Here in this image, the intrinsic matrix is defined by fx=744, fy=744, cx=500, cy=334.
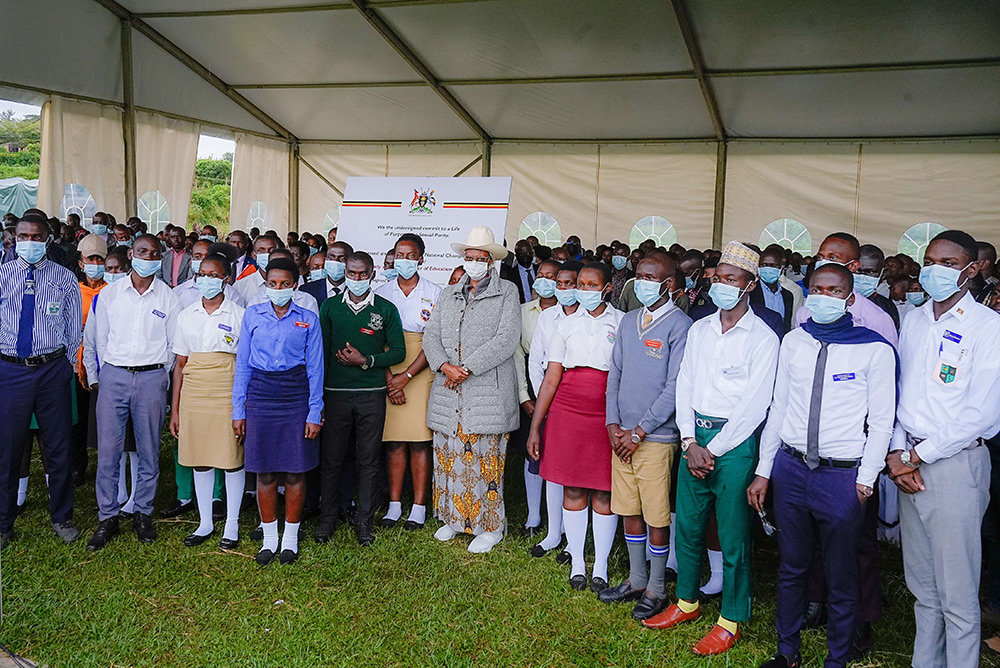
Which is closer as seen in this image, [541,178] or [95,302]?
[95,302]

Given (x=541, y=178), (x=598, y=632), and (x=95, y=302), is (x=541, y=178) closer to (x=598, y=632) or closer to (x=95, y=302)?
(x=95, y=302)

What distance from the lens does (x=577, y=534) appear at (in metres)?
4.25

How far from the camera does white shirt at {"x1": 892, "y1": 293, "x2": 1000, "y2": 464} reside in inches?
111

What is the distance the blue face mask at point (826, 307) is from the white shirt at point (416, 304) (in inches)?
102

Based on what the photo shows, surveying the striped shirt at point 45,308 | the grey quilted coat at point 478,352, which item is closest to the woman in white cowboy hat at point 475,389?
the grey quilted coat at point 478,352

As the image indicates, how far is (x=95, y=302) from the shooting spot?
4.59 m

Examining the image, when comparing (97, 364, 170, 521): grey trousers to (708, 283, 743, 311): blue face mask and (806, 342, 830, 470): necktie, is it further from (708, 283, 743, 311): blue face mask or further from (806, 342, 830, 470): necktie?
(806, 342, 830, 470): necktie

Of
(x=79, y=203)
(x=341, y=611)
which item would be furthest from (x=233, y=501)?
(x=79, y=203)

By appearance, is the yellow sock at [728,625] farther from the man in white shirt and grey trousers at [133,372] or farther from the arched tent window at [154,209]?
the arched tent window at [154,209]

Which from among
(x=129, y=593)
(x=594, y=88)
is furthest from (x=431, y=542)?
(x=594, y=88)

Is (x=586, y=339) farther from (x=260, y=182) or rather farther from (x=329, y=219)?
(x=329, y=219)

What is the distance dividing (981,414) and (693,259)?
2.76 m

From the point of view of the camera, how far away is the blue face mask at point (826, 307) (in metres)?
3.06

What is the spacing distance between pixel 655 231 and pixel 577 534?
9811 millimetres
